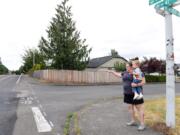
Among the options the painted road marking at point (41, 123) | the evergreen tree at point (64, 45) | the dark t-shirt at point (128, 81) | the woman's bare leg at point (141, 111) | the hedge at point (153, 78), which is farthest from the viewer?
the hedge at point (153, 78)

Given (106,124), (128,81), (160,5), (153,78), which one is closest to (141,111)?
(128,81)

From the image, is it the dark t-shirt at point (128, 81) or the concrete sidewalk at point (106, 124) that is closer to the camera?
the concrete sidewalk at point (106, 124)

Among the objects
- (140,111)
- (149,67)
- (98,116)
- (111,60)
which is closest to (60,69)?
(149,67)

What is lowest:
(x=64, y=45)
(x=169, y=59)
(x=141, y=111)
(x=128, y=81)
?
(x=141, y=111)

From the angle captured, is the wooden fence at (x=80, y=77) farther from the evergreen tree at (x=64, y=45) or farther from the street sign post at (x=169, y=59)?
the street sign post at (x=169, y=59)

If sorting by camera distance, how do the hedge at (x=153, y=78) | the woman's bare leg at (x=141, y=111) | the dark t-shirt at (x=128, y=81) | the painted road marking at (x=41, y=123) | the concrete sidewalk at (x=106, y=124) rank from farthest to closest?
1. the hedge at (x=153, y=78)
2. the painted road marking at (x=41, y=123)
3. the dark t-shirt at (x=128, y=81)
4. the woman's bare leg at (x=141, y=111)
5. the concrete sidewalk at (x=106, y=124)

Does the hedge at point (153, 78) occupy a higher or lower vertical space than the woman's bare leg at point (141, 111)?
higher

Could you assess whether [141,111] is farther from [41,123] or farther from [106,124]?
[41,123]

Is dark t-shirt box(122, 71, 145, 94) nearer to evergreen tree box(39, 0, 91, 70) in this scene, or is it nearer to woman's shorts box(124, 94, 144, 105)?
woman's shorts box(124, 94, 144, 105)

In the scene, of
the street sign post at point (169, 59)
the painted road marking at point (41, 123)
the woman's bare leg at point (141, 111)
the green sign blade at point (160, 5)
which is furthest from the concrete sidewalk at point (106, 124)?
the green sign blade at point (160, 5)

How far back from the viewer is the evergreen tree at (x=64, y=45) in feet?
86.0

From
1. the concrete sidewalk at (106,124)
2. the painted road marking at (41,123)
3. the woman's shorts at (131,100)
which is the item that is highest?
the woman's shorts at (131,100)

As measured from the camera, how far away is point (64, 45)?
2625 cm

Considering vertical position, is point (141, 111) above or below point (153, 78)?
below
